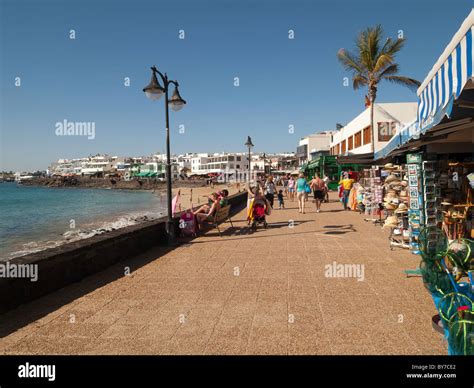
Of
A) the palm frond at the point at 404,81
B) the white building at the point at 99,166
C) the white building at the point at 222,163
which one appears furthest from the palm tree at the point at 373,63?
the white building at the point at 99,166

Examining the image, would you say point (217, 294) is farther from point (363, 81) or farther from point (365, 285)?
point (363, 81)

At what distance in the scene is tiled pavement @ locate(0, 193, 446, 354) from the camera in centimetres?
342

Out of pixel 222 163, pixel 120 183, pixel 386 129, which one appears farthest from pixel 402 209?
pixel 222 163

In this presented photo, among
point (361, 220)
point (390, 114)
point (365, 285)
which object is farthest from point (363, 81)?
point (365, 285)

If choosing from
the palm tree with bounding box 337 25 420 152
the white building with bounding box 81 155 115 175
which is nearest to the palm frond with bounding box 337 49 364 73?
the palm tree with bounding box 337 25 420 152

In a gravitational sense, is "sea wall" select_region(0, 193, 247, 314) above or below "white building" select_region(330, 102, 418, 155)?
below

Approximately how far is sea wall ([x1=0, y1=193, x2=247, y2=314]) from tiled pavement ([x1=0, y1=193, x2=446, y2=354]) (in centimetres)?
14

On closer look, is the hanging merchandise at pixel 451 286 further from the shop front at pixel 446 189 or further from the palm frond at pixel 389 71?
the palm frond at pixel 389 71

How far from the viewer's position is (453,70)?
285cm

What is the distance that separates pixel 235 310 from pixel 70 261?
271 cm

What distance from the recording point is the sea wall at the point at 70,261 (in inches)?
174

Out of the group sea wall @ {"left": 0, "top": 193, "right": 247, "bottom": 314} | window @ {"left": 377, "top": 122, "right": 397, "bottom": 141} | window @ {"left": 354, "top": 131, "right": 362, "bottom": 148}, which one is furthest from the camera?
window @ {"left": 354, "top": 131, "right": 362, "bottom": 148}

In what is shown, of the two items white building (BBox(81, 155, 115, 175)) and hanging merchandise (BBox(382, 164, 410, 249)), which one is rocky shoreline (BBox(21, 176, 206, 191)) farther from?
hanging merchandise (BBox(382, 164, 410, 249))
